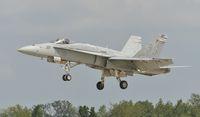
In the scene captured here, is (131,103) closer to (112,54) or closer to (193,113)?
(193,113)

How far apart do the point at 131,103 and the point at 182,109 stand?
26.0 ft

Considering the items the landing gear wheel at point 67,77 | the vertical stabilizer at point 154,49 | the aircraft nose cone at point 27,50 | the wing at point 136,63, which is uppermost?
the vertical stabilizer at point 154,49

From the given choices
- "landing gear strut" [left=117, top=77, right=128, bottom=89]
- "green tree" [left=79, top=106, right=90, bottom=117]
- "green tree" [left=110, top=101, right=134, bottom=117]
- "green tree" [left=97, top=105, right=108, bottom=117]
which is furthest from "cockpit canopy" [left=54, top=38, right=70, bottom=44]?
"green tree" [left=97, top=105, right=108, bottom=117]

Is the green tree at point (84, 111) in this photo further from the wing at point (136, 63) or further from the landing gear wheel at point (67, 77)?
the landing gear wheel at point (67, 77)

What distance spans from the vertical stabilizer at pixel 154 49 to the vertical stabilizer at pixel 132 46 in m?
0.70

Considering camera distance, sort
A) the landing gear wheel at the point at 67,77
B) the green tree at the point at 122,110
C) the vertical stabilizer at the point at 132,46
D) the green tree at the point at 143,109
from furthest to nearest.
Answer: the green tree at the point at 143,109, the green tree at the point at 122,110, the vertical stabilizer at the point at 132,46, the landing gear wheel at the point at 67,77

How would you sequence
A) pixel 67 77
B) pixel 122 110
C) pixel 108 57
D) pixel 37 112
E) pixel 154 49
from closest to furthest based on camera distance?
1. pixel 67 77
2. pixel 108 57
3. pixel 154 49
4. pixel 122 110
5. pixel 37 112

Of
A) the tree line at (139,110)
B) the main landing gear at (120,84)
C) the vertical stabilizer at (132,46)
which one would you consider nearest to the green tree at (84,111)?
the tree line at (139,110)

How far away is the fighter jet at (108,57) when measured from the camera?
77.7 m

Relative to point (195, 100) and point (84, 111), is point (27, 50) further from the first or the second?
point (195, 100)

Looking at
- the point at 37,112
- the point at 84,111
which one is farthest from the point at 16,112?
the point at 84,111

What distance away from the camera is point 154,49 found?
→ 276 ft

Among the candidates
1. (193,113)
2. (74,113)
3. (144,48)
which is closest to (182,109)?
(193,113)

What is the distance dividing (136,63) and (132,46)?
3545 millimetres
